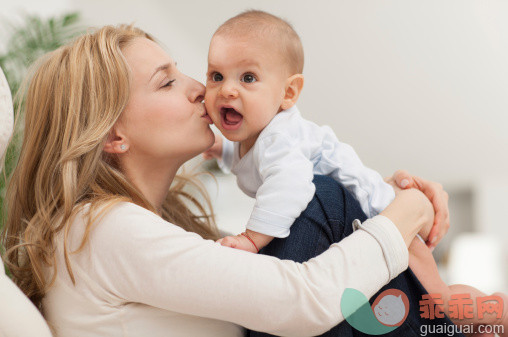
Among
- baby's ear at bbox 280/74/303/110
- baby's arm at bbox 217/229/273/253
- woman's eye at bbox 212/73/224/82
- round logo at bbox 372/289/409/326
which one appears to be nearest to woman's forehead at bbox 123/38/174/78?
woman's eye at bbox 212/73/224/82

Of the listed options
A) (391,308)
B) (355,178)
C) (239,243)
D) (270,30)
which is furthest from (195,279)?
(270,30)

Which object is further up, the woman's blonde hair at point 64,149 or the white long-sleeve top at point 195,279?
the woman's blonde hair at point 64,149

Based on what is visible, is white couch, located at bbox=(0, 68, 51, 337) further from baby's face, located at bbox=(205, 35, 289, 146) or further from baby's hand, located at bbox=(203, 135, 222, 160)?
baby's hand, located at bbox=(203, 135, 222, 160)

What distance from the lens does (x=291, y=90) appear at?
1.29 metres

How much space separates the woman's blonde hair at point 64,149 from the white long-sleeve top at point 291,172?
28 centimetres

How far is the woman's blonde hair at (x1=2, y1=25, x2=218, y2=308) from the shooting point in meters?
1.10

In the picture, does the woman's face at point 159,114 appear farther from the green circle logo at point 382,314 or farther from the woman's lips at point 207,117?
the green circle logo at point 382,314

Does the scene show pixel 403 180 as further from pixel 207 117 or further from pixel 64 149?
pixel 64 149

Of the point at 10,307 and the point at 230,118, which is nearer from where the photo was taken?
the point at 10,307

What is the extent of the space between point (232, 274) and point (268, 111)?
1.50 feet

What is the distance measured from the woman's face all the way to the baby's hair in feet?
0.55

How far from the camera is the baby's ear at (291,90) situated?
1.27 metres

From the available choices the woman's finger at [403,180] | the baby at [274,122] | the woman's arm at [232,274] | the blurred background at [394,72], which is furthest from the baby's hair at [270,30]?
the blurred background at [394,72]

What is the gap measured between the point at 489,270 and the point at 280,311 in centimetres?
702
